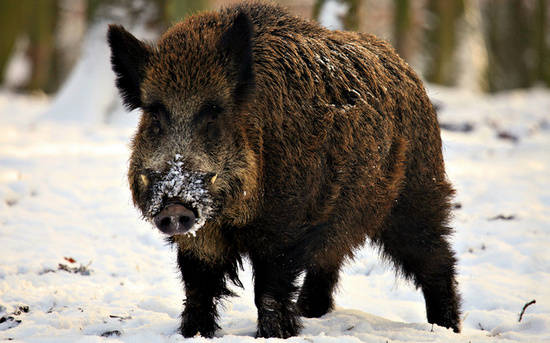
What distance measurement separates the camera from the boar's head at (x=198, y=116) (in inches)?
141

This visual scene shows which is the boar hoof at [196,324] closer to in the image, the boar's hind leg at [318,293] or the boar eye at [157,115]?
the boar's hind leg at [318,293]

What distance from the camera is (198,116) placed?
3.71m

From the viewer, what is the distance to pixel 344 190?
425 cm

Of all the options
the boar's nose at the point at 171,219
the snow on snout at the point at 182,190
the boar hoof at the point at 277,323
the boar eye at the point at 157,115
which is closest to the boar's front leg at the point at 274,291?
the boar hoof at the point at 277,323

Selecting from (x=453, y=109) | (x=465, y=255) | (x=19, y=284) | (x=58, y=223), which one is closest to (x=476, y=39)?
(x=453, y=109)

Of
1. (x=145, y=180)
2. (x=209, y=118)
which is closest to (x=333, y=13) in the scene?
(x=209, y=118)

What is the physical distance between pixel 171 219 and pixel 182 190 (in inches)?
6.2

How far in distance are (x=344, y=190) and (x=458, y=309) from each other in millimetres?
1479

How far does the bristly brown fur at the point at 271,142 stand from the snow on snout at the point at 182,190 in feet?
0.19

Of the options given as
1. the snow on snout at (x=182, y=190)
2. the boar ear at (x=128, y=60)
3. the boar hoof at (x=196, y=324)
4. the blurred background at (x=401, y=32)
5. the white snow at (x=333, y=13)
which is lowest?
the boar hoof at (x=196, y=324)

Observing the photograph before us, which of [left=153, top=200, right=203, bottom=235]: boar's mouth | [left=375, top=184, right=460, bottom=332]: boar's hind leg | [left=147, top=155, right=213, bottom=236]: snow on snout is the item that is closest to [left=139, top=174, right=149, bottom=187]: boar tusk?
[left=147, top=155, right=213, bottom=236]: snow on snout

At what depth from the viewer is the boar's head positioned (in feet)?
11.8

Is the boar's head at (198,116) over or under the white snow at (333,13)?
under

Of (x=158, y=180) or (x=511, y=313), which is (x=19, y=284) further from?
(x=511, y=313)
